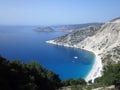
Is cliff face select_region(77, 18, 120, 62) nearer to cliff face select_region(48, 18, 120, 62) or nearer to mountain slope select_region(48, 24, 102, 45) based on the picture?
cliff face select_region(48, 18, 120, 62)

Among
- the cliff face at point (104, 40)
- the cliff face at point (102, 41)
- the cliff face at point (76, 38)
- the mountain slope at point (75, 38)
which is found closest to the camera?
the cliff face at point (102, 41)

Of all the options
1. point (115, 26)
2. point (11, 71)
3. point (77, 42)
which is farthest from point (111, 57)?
point (11, 71)

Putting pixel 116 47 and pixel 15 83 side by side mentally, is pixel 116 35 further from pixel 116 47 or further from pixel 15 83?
pixel 15 83

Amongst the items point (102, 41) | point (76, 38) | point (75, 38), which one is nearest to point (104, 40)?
point (102, 41)

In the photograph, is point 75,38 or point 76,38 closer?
point 76,38

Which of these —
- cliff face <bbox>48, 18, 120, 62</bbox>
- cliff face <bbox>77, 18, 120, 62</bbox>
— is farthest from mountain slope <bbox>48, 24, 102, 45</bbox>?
cliff face <bbox>77, 18, 120, 62</bbox>

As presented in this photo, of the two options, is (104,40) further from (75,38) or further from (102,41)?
(75,38)

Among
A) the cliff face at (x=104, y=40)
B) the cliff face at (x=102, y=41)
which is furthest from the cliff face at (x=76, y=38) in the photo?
the cliff face at (x=104, y=40)

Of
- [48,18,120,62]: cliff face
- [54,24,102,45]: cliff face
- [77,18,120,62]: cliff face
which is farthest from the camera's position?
[54,24,102,45]: cliff face

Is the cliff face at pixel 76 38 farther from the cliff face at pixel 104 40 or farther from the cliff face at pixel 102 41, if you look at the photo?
the cliff face at pixel 104 40

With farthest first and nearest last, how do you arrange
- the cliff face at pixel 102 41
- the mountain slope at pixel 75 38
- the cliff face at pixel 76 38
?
1. the mountain slope at pixel 75 38
2. the cliff face at pixel 76 38
3. the cliff face at pixel 102 41

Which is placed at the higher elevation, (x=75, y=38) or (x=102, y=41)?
(x=102, y=41)
